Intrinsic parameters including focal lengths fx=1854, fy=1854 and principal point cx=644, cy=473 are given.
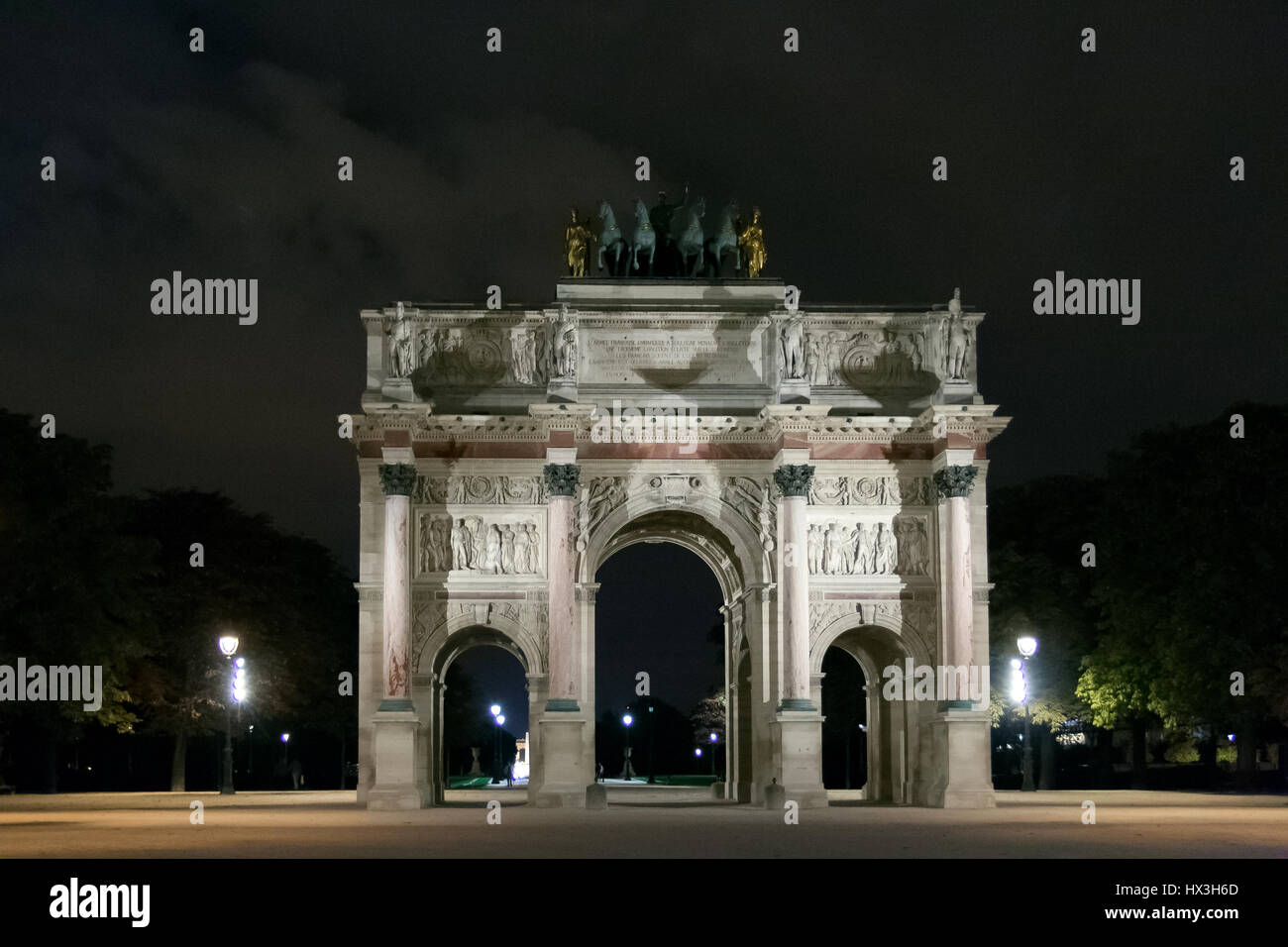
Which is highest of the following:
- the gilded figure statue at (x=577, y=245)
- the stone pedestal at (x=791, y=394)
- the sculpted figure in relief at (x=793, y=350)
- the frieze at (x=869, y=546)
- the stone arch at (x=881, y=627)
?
the gilded figure statue at (x=577, y=245)

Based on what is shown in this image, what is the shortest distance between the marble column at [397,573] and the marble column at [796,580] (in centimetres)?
922

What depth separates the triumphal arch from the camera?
151 feet

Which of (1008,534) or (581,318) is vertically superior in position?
(581,318)

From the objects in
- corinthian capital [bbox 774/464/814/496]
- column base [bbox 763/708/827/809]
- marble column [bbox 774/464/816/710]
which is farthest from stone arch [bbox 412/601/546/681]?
corinthian capital [bbox 774/464/814/496]

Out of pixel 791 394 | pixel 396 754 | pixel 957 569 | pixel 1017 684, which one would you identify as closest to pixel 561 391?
pixel 791 394

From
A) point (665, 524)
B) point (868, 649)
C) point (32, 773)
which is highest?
point (665, 524)

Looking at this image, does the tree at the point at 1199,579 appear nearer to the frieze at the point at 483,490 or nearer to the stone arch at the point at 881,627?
the stone arch at the point at 881,627

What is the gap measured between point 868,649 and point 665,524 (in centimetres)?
664

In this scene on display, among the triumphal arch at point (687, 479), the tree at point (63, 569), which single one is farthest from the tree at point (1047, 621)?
the tree at point (63, 569)

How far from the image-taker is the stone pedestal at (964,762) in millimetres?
44500

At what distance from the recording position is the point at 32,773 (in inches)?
2475

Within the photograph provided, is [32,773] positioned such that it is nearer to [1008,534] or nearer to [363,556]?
[363,556]
